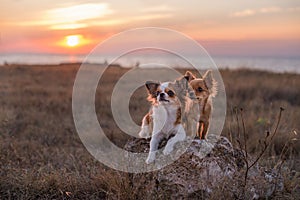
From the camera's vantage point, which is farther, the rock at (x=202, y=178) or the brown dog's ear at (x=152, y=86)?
the brown dog's ear at (x=152, y=86)

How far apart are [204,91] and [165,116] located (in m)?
0.61

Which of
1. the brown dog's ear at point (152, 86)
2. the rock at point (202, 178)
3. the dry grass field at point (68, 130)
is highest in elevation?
the brown dog's ear at point (152, 86)

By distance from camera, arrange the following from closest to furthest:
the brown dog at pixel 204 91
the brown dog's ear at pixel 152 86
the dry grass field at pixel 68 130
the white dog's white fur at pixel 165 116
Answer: the brown dog at pixel 204 91, the white dog's white fur at pixel 165 116, the brown dog's ear at pixel 152 86, the dry grass field at pixel 68 130

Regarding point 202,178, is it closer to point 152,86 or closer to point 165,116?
point 165,116

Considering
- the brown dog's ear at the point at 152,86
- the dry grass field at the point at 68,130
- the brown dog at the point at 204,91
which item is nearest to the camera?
the brown dog at the point at 204,91

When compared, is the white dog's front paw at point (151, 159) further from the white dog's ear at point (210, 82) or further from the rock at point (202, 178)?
the white dog's ear at point (210, 82)

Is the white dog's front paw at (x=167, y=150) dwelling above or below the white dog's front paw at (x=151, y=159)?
above

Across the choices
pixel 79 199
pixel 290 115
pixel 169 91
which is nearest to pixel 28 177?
pixel 79 199

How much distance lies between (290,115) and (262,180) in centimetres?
490

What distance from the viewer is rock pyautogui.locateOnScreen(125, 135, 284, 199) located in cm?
411

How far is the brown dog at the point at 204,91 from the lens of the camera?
4.07 meters

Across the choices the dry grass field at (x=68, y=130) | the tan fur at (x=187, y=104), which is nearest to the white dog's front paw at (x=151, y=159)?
the dry grass field at (x=68, y=130)

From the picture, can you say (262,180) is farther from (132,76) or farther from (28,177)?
(132,76)

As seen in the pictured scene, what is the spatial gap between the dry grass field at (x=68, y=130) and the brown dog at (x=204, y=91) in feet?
1.25
